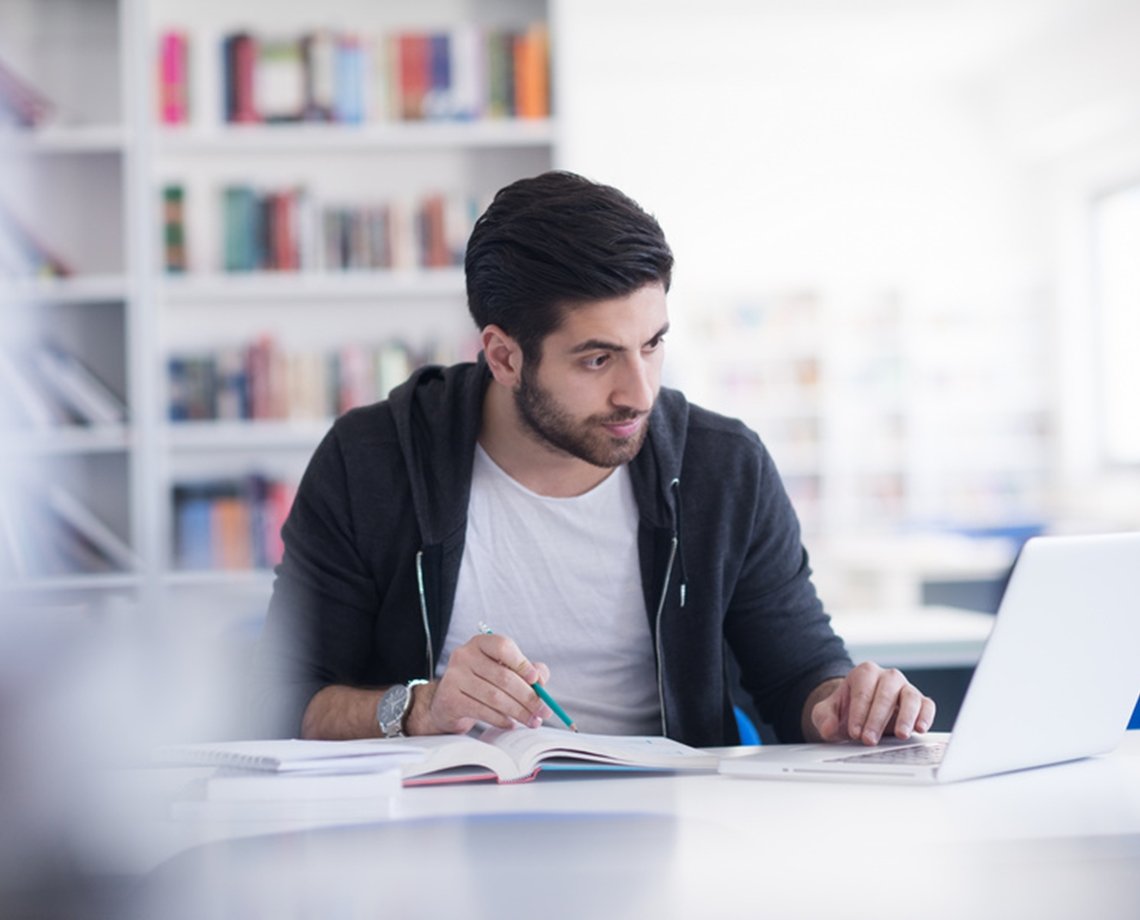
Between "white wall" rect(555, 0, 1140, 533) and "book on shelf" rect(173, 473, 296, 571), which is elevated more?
"white wall" rect(555, 0, 1140, 533)

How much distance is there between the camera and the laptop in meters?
1.11

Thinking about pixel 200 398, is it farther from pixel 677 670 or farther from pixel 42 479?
pixel 677 670

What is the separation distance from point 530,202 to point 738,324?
264 inches

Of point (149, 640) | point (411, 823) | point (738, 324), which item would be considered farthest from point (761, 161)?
point (149, 640)

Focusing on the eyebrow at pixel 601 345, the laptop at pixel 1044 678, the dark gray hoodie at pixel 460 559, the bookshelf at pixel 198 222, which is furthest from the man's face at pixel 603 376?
the bookshelf at pixel 198 222

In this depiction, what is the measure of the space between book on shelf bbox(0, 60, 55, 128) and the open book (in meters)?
2.79

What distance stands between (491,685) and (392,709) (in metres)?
0.18

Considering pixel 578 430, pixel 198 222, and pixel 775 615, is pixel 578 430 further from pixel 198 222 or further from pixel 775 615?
pixel 198 222

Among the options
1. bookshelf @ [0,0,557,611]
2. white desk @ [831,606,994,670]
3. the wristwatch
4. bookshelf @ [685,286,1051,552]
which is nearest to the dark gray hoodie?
the wristwatch

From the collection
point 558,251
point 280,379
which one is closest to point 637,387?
point 558,251

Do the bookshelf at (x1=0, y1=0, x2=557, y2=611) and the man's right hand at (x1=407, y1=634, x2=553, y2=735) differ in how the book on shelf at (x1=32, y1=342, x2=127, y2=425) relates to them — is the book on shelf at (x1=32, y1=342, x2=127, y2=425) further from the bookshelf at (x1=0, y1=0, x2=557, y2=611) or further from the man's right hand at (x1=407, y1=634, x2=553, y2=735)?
the man's right hand at (x1=407, y1=634, x2=553, y2=735)

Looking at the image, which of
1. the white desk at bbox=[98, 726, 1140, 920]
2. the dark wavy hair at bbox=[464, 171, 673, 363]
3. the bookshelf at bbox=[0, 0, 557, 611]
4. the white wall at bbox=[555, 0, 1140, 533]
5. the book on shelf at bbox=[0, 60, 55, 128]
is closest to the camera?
the white desk at bbox=[98, 726, 1140, 920]

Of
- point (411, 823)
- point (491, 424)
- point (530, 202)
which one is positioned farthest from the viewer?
point (491, 424)

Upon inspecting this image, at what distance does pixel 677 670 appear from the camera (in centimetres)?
168
